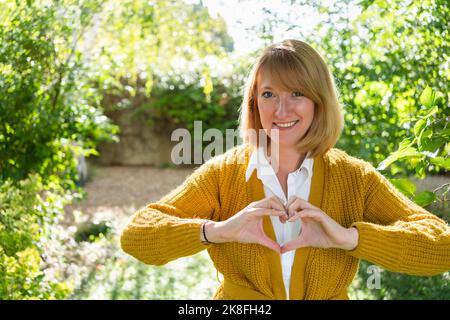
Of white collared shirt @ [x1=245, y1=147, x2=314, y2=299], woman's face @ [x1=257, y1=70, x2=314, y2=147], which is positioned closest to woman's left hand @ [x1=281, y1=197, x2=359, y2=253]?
white collared shirt @ [x1=245, y1=147, x2=314, y2=299]

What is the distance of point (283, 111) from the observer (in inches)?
74.9

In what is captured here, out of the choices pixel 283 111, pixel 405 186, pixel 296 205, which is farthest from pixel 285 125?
pixel 405 186

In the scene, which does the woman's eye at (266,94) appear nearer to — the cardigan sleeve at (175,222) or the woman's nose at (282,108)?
the woman's nose at (282,108)

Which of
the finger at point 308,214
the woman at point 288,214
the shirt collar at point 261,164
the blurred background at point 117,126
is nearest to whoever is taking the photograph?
the finger at point 308,214

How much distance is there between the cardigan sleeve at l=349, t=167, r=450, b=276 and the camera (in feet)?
5.95

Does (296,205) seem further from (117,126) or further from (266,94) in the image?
(117,126)

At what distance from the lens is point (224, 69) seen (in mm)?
9211

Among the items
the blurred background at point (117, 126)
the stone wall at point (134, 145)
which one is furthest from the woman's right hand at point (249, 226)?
the stone wall at point (134, 145)

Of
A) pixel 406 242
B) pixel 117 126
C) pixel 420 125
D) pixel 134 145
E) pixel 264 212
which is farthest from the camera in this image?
pixel 134 145

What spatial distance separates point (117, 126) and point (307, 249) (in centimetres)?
359

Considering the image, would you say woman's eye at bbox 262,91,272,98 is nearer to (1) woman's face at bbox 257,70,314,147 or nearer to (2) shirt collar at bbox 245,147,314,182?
(1) woman's face at bbox 257,70,314,147

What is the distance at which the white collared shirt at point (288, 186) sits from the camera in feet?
6.33

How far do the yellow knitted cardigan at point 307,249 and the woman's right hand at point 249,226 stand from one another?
0.22ft
